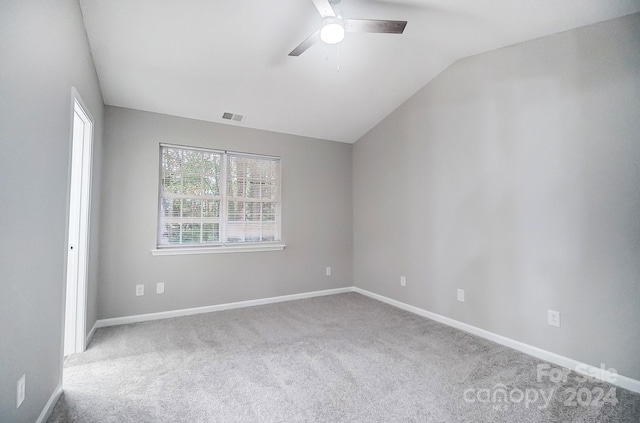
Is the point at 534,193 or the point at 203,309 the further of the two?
the point at 203,309

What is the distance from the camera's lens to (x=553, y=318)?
2.48 meters

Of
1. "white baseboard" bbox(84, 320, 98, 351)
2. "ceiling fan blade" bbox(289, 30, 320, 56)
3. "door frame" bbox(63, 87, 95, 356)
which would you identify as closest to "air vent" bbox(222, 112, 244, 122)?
"door frame" bbox(63, 87, 95, 356)

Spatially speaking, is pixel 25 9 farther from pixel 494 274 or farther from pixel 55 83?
pixel 494 274

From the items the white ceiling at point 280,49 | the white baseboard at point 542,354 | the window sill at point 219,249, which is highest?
the white ceiling at point 280,49

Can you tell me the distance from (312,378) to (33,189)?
202cm

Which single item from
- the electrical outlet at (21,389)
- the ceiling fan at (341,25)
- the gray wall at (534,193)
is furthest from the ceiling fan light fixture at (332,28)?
the electrical outlet at (21,389)

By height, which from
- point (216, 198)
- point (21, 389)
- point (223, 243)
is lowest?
point (21, 389)

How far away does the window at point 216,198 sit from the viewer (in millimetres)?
3645

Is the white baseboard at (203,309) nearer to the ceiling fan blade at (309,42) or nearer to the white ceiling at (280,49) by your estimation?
the white ceiling at (280,49)

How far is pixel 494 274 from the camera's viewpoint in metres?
2.92

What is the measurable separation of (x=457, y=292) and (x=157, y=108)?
3.88 m

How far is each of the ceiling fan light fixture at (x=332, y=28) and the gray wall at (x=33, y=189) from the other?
1.57m

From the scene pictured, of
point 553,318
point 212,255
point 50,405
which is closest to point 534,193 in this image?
point 553,318

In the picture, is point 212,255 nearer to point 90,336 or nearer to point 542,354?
point 90,336
